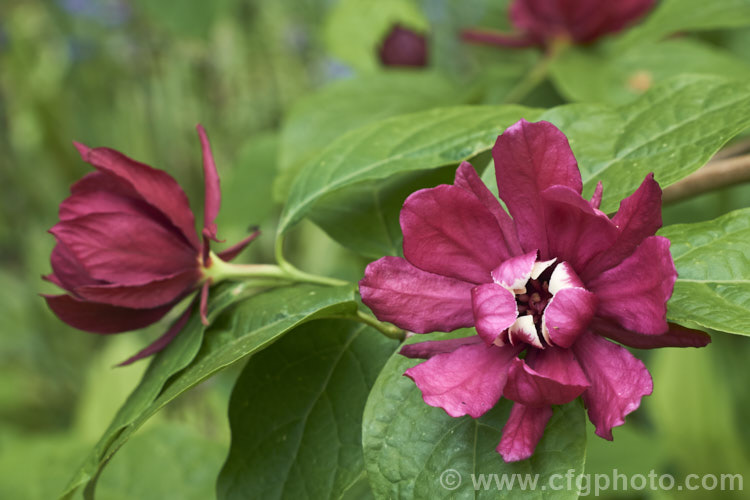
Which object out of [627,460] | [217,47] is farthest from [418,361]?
[217,47]

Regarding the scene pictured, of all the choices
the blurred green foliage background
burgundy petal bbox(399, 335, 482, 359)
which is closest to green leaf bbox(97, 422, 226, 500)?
the blurred green foliage background

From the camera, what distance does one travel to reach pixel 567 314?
0.33 metres

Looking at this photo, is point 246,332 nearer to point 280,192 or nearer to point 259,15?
point 280,192

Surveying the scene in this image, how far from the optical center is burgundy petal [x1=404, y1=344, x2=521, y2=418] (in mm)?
338

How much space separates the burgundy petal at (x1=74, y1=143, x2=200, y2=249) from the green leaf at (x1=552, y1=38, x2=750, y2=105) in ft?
1.22

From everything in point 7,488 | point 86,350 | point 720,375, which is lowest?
point 86,350

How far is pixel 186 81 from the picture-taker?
2.59 metres

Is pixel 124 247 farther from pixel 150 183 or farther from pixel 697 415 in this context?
pixel 697 415

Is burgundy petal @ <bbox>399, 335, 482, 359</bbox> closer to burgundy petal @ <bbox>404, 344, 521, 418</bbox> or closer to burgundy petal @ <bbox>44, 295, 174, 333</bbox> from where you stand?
burgundy petal @ <bbox>404, 344, 521, 418</bbox>

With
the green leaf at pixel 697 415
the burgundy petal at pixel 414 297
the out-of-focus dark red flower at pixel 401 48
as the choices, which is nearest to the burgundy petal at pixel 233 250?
the burgundy petal at pixel 414 297

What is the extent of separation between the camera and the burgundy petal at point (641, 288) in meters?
0.31

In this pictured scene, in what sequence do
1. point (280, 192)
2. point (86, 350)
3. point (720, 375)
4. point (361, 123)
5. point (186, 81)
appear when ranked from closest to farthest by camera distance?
1. point (280, 192)
2. point (361, 123)
3. point (720, 375)
4. point (86, 350)
5. point (186, 81)

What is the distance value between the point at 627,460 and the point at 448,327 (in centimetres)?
76

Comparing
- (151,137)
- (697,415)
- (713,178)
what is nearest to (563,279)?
(713,178)
